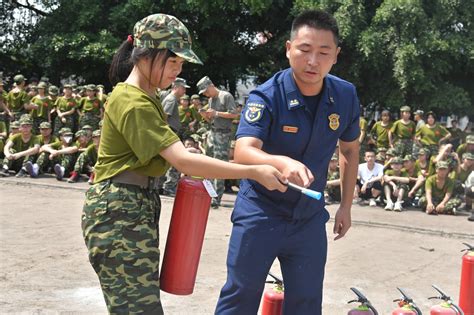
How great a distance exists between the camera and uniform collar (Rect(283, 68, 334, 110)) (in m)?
3.12

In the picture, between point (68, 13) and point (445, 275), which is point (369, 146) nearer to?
point (445, 275)

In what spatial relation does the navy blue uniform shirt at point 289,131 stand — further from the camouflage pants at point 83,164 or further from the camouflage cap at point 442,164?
the camouflage pants at point 83,164

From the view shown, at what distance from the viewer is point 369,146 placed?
46.2ft

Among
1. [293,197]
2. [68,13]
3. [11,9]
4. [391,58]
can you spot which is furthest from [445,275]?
[11,9]

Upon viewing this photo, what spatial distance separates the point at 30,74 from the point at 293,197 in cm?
1992

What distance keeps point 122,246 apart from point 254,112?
2.85ft

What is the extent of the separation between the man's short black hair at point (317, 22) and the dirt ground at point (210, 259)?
2551mm

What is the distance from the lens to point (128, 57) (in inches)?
114

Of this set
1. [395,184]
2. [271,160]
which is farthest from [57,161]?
[271,160]

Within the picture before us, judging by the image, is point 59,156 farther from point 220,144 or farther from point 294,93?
point 294,93

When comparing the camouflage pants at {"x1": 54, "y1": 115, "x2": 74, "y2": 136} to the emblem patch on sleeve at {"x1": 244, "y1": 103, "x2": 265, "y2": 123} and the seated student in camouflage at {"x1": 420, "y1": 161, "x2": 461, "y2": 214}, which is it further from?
the emblem patch on sleeve at {"x1": 244, "y1": 103, "x2": 265, "y2": 123}

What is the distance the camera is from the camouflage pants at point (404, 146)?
43.5ft

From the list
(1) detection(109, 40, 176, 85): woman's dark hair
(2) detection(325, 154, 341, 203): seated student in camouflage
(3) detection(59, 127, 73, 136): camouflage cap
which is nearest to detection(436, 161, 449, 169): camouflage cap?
(2) detection(325, 154, 341, 203): seated student in camouflage

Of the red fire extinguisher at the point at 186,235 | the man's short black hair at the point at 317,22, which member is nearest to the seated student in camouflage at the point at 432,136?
the man's short black hair at the point at 317,22
